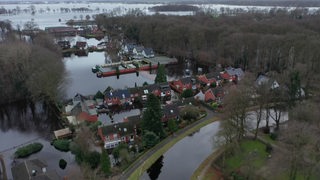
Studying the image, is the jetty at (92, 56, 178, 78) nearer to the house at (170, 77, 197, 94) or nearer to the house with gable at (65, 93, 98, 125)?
the house at (170, 77, 197, 94)

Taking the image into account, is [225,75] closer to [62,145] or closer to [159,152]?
[159,152]

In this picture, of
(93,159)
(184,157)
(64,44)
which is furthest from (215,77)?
(64,44)

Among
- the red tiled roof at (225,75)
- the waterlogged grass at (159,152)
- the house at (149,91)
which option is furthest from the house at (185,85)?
the waterlogged grass at (159,152)

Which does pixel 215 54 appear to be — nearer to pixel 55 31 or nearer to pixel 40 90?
pixel 40 90

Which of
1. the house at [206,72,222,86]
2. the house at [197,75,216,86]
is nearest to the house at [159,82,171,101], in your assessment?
the house at [197,75,216,86]

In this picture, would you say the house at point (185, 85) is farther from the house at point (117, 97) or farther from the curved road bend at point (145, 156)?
the curved road bend at point (145, 156)
